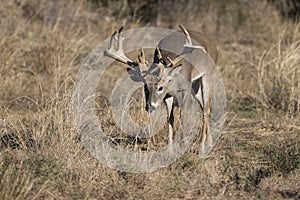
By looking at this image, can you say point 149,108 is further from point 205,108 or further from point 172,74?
point 205,108

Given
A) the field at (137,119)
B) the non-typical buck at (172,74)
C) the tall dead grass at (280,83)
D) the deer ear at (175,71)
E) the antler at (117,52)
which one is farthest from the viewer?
the tall dead grass at (280,83)

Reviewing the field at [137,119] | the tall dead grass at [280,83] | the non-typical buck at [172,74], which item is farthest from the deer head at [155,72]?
the tall dead grass at [280,83]

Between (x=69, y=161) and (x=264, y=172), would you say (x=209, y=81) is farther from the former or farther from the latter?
(x=69, y=161)

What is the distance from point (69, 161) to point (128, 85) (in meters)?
3.80

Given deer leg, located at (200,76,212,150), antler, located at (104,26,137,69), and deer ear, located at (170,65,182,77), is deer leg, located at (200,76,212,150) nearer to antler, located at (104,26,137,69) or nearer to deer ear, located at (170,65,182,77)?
deer ear, located at (170,65,182,77)

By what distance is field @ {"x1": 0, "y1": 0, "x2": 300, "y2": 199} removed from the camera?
5.80m

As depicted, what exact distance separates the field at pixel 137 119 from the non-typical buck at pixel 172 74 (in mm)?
461

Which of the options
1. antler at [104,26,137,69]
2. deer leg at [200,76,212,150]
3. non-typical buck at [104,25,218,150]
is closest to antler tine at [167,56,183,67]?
non-typical buck at [104,25,218,150]

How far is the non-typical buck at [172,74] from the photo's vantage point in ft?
23.1

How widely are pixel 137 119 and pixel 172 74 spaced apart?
2.57ft

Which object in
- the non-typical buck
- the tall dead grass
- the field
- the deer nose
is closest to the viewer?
Answer: the field

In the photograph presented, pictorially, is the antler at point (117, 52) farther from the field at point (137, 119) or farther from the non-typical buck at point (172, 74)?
the field at point (137, 119)

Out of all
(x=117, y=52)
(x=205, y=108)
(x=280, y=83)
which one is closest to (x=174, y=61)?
(x=117, y=52)

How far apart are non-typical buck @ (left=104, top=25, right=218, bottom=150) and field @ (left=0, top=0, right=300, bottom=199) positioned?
46 cm
